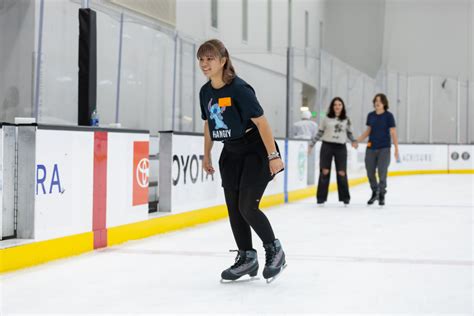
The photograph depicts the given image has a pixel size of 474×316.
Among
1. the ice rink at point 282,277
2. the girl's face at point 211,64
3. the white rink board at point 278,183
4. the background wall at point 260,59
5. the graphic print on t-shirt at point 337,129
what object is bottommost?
the ice rink at point 282,277

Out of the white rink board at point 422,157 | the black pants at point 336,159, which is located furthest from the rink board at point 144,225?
the white rink board at point 422,157

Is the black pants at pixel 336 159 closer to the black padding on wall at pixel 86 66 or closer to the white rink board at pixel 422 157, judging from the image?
the black padding on wall at pixel 86 66

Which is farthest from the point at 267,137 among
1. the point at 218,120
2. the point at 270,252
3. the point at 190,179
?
the point at 190,179

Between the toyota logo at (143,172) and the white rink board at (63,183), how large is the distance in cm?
80

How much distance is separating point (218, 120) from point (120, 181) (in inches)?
84.8

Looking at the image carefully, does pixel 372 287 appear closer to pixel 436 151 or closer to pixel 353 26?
pixel 436 151

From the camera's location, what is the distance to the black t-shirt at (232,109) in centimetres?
381

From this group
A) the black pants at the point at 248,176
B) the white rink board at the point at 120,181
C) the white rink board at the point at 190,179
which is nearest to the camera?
the black pants at the point at 248,176

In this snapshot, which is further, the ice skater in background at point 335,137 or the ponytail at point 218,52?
the ice skater in background at point 335,137

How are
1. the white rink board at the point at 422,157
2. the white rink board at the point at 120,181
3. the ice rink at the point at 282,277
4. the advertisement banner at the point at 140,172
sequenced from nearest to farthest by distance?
the ice rink at the point at 282,277 < the white rink board at the point at 120,181 < the advertisement banner at the point at 140,172 < the white rink board at the point at 422,157

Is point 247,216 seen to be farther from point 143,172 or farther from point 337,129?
point 337,129

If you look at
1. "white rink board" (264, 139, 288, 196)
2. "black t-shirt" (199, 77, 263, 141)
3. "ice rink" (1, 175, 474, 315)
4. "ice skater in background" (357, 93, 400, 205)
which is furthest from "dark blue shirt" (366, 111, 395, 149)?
"black t-shirt" (199, 77, 263, 141)

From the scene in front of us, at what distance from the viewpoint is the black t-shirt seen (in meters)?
3.81

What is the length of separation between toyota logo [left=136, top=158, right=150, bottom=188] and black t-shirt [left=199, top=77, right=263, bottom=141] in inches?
92.7
